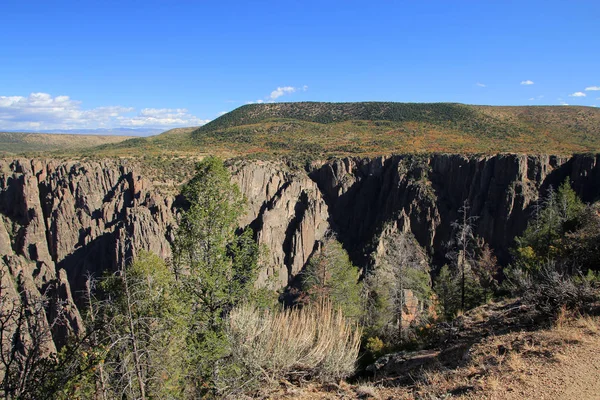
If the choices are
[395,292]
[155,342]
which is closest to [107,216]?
[395,292]

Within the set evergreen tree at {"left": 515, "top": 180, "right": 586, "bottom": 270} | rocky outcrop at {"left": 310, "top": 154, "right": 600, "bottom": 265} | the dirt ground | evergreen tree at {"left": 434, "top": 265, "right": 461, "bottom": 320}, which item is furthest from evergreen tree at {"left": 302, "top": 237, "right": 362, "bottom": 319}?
rocky outcrop at {"left": 310, "top": 154, "right": 600, "bottom": 265}

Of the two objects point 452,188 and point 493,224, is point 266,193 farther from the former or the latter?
point 493,224

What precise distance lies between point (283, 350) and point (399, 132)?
72.0m

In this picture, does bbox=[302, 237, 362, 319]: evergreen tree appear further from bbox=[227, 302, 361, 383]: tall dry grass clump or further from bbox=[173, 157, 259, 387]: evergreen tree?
bbox=[173, 157, 259, 387]: evergreen tree

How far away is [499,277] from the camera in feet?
115

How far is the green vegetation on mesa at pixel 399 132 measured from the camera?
61666 mm

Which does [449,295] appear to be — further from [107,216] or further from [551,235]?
[107,216]

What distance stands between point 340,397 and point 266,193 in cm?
4265

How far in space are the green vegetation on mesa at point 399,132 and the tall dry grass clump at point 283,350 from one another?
50.2 meters

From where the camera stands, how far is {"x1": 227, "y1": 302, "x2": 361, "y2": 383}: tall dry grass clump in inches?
361

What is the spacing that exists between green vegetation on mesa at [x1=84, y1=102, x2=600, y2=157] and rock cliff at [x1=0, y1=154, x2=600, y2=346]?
10.6 meters

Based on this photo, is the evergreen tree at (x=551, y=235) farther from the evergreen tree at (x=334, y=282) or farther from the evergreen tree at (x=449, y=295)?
the evergreen tree at (x=334, y=282)

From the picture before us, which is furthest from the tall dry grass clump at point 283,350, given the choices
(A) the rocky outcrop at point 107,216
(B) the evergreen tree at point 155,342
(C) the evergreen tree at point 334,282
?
(A) the rocky outcrop at point 107,216

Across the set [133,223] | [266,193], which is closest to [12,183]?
[133,223]
